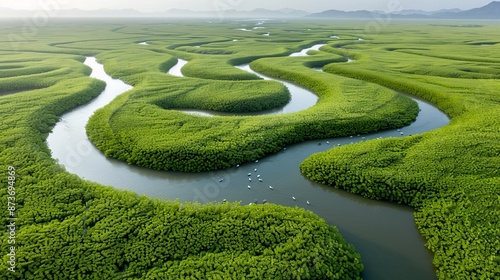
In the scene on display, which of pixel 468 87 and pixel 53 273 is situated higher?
pixel 468 87

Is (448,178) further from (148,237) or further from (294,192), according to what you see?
(148,237)

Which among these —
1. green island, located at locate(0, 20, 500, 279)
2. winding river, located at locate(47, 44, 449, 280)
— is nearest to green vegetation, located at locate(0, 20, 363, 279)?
green island, located at locate(0, 20, 500, 279)

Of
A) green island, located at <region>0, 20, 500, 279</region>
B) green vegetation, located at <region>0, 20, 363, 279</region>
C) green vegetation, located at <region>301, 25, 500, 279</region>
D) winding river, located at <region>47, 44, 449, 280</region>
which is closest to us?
green vegetation, located at <region>0, 20, 363, 279</region>

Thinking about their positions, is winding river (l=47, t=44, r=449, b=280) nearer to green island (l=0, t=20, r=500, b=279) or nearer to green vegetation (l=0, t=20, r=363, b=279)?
green island (l=0, t=20, r=500, b=279)

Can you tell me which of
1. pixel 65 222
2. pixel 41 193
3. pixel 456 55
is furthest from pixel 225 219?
pixel 456 55

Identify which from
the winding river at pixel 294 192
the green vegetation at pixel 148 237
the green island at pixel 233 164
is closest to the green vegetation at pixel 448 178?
the green island at pixel 233 164

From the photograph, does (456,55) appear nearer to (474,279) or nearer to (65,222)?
(474,279)

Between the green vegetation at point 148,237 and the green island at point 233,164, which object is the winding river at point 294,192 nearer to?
the green island at point 233,164
